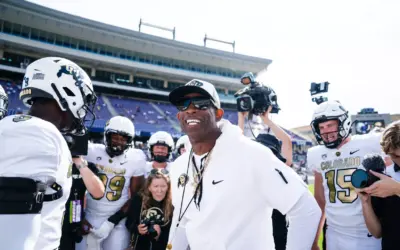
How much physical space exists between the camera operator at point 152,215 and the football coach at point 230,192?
155 centimetres

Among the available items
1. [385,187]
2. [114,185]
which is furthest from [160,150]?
[385,187]

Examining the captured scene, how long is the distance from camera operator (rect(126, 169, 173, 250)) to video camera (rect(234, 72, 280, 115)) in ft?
5.21

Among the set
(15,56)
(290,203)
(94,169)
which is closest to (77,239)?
(94,169)

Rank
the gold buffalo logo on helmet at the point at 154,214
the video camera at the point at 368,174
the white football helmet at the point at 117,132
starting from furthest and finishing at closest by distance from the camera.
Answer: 1. the white football helmet at the point at 117,132
2. the gold buffalo logo on helmet at the point at 154,214
3. the video camera at the point at 368,174

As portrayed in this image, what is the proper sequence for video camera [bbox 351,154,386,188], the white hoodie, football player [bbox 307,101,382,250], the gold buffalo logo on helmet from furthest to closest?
the gold buffalo logo on helmet → football player [bbox 307,101,382,250] → video camera [bbox 351,154,386,188] → the white hoodie

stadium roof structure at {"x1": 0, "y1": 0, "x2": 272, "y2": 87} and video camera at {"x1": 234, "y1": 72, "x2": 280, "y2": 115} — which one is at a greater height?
stadium roof structure at {"x1": 0, "y1": 0, "x2": 272, "y2": 87}

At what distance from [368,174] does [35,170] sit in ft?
7.29

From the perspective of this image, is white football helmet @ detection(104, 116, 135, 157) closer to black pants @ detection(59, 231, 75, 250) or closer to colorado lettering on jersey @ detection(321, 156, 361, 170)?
black pants @ detection(59, 231, 75, 250)

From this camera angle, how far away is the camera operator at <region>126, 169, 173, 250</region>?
3449 mm

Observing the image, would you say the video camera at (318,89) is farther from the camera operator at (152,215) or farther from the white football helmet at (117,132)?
the white football helmet at (117,132)

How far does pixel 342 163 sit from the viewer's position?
299cm

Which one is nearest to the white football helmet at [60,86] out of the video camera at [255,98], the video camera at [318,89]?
the video camera at [255,98]

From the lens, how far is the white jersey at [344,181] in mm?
2742

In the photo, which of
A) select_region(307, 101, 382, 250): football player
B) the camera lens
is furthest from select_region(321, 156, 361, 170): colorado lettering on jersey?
the camera lens
